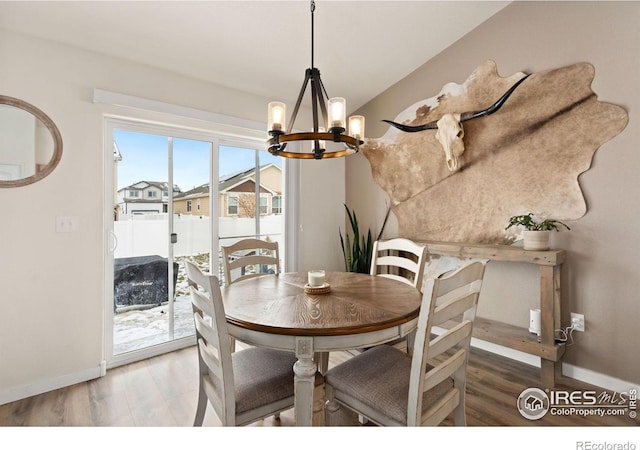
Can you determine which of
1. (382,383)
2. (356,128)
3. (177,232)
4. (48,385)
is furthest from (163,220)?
(382,383)

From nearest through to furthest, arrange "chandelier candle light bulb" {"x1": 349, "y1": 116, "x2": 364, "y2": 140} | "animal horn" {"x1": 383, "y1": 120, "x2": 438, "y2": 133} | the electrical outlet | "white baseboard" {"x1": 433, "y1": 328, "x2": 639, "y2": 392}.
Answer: "chandelier candle light bulb" {"x1": 349, "y1": 116, "x2": 364, "y2": 140}, "white baseboard" {"x1": 433, "y1": 328, "x2": 639, "y2": 392}, the electrical outlet, "animal horn" {"x1": 383, "y1": 120, "x2": 438, "y2": 133}

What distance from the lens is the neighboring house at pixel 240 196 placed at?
9.47ft

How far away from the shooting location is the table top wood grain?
4.14ft

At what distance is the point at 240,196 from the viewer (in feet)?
10.4

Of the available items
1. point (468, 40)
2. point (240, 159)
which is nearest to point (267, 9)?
point (240, 159)

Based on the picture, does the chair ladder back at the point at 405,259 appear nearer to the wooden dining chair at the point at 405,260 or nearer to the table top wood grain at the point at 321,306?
the wooden dining chair at the point at 405,260

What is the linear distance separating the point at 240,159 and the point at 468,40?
2360 mm

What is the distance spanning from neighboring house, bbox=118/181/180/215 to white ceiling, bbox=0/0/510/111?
3.15 feet

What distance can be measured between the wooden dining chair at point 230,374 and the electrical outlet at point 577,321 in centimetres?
207

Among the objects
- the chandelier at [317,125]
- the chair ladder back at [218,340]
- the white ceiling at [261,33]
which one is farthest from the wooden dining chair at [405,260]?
the white ceiling at [261,33]

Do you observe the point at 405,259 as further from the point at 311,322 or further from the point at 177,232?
the point at 177,232

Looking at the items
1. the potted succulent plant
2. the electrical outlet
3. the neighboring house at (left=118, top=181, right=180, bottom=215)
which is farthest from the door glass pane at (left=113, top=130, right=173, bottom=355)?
the electrical outlet

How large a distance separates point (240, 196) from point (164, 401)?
1.82 meters

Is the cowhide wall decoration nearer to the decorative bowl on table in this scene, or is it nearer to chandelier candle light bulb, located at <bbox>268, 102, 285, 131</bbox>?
the decorative bowl on table
